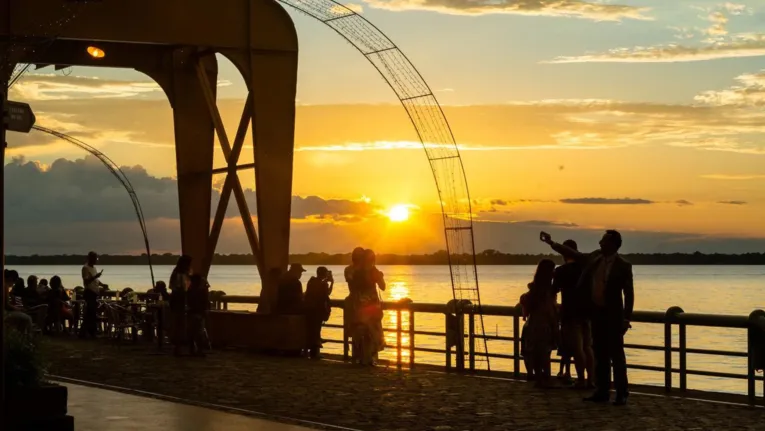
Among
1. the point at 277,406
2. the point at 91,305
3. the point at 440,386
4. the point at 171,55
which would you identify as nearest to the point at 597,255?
the point at 440,386

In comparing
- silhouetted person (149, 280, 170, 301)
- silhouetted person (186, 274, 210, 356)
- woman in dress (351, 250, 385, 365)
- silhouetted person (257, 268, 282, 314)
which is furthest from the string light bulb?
woman in dress (351, 250, 385, 365)

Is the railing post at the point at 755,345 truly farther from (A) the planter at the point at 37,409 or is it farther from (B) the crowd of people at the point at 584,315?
(A) the planter at the point at 37,409

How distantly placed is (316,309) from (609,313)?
28.4ft

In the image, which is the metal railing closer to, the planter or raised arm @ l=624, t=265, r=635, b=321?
raised arm @ l=624, t=265, r=635, b=321

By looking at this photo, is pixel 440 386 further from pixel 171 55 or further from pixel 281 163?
pixel 171 55

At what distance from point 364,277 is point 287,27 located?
5.78 metres

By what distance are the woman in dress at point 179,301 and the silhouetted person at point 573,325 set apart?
9.14 metres

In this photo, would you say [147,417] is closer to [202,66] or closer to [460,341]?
[460,341]

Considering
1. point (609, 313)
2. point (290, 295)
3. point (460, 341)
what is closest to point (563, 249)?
point (609, 313)

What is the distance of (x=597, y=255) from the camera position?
49.7ft

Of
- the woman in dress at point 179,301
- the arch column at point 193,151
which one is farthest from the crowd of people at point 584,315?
the arch column at point 193,151

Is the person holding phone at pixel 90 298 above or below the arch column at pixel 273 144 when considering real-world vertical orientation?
below

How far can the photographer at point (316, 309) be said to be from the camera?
22.4m

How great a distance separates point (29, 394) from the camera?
1108 centimetres
